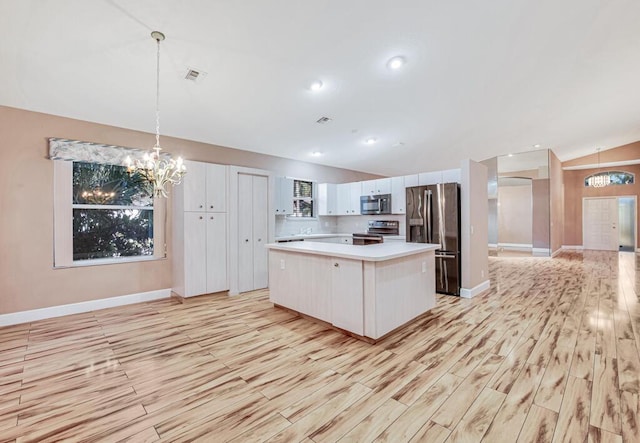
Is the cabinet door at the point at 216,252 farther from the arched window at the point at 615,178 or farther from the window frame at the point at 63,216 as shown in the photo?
the arched window at the point at 615,178

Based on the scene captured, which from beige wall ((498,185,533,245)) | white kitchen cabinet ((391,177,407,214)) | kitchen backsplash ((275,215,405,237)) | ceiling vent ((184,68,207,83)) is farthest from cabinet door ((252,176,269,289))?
beige wall ((498,185,533,245))

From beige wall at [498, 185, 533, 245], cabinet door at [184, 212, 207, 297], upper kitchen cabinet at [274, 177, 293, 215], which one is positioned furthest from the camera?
beige wall at [498, 185, 533, 245]

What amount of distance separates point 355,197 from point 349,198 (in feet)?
0.61

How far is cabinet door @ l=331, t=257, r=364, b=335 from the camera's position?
2906mm

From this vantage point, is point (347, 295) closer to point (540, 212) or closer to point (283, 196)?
point (283, 196)

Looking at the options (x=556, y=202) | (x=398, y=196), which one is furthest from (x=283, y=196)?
(x=556, y=202)

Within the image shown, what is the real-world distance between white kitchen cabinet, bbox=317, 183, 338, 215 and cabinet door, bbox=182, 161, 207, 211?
3.04 m

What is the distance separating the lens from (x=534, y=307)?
402cm

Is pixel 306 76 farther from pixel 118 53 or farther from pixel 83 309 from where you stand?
pixel 83 309

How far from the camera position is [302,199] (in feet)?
22.2

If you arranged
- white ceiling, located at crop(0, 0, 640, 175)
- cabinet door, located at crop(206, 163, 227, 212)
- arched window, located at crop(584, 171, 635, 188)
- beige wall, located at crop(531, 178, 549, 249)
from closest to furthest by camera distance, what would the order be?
1. white ceiling, located at crop(0, 0, 640, 175)
2. cabinet door, located at crop(206, 163, 227, 212)
3. beige wall, located at crop(531, 178, 549, 249)
4. arched window, located at crop(584, 171, 635, 188)

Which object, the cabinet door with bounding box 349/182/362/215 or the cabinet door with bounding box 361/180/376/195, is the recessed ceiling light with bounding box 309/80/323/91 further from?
the cabinet door with bounding box 349/182/362/215

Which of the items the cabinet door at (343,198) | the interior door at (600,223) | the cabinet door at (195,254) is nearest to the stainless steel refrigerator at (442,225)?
the cabinet door at (343,198)

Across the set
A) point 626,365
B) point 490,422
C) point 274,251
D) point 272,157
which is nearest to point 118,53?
point 274,251
